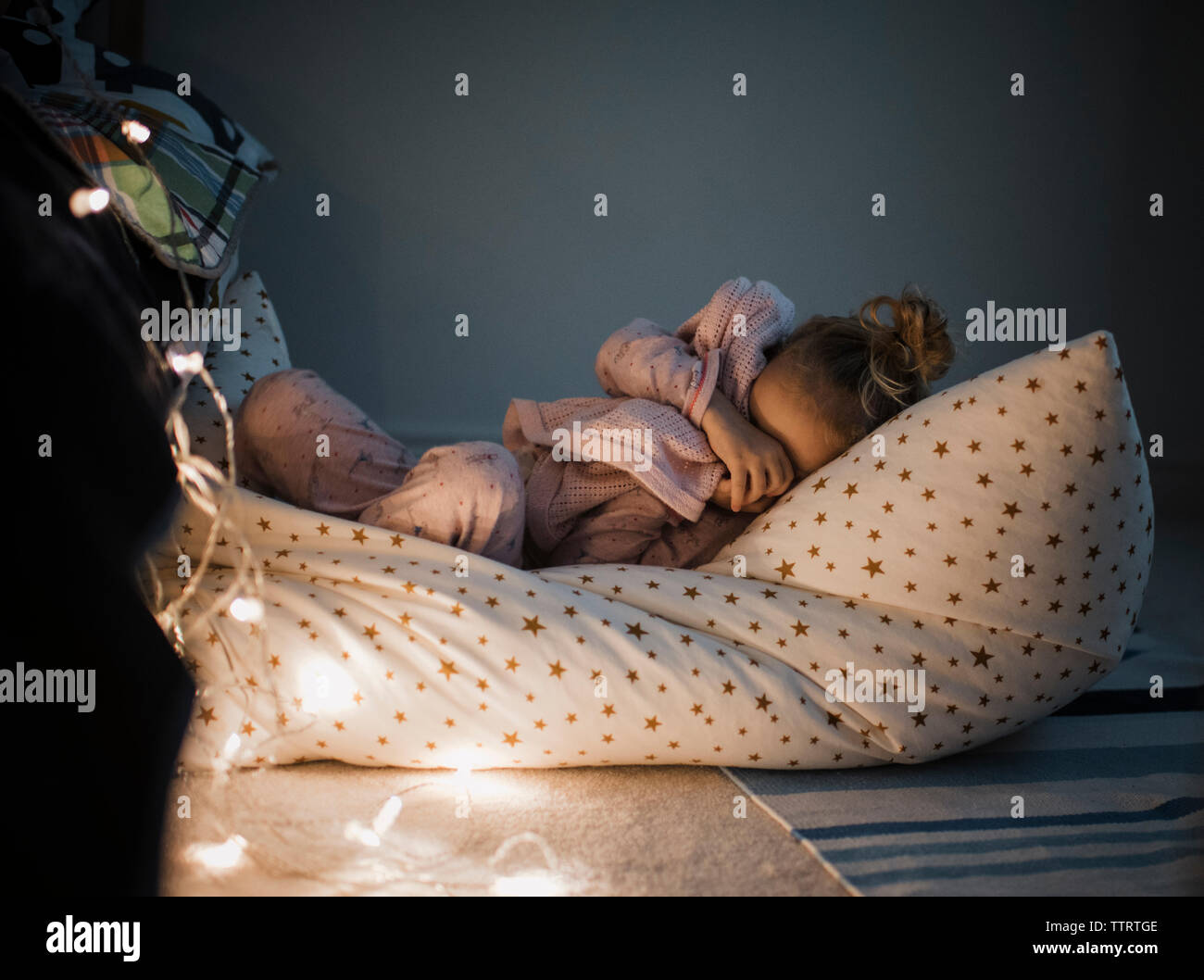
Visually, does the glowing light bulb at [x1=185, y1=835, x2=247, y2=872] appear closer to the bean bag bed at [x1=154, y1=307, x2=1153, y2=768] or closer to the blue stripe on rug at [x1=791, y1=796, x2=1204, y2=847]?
the bean bag bed at [x1=154, y1=307, x2=1153, y2=768]

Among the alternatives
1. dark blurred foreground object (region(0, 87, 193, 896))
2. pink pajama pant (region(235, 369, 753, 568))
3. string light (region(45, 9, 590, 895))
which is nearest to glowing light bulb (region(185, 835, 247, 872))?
string light (region(45, 9, 590, 895))

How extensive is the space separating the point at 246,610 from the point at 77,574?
266 millimetres

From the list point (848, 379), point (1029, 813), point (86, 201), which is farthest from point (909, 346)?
point (86, 201)

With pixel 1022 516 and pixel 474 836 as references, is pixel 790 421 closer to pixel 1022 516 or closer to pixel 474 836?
pixel 1022 516

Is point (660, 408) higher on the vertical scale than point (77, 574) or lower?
higher

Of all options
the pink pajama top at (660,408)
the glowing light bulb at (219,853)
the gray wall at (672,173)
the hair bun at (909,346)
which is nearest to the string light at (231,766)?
the glowing light bulb at (219,853)

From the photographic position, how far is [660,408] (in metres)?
1.14

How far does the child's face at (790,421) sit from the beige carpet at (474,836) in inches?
16.5

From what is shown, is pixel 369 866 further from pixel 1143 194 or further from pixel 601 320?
pixel 1143 194

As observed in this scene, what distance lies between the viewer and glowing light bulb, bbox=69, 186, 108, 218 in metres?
0.68

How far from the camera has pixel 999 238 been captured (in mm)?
2357

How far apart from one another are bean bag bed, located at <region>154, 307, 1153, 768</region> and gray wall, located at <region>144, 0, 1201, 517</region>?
1370 millimetres
